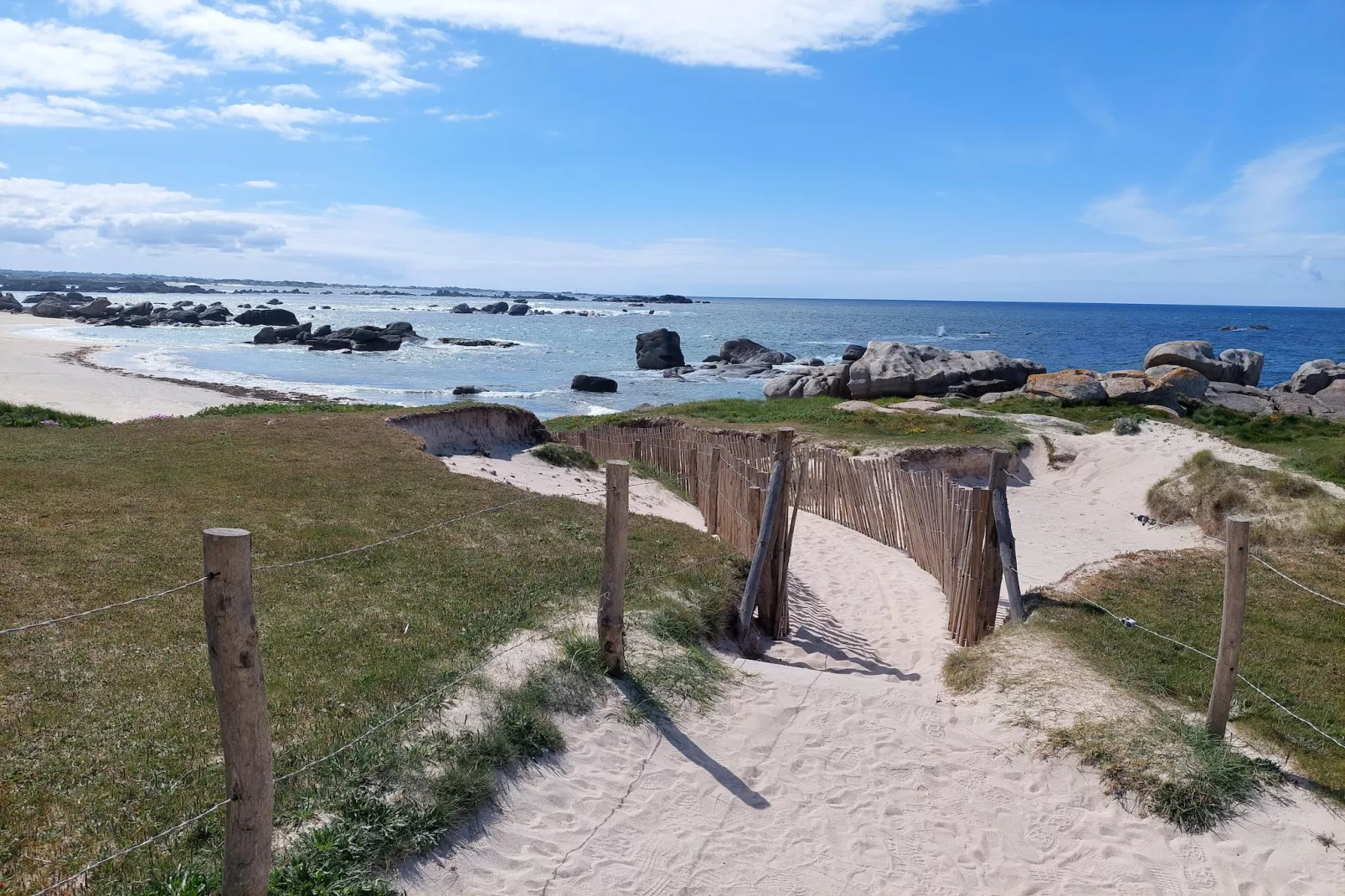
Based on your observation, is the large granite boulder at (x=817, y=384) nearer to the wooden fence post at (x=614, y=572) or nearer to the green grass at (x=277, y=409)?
the green grass at (x=277, y=409)

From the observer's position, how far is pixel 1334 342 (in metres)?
93.9

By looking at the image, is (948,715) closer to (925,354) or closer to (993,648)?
(993,648)

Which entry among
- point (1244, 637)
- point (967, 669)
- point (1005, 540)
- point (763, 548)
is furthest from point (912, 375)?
point (967, 669)

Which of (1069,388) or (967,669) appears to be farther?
(1069,388)

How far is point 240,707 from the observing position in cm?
361

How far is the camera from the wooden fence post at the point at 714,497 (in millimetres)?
13074

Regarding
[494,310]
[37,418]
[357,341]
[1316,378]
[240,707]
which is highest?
[494,310]

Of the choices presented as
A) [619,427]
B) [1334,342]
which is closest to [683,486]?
[619,427]

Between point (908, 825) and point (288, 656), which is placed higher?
point (288, 656)

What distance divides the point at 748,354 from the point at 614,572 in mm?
55940

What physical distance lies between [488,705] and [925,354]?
3490 centimetres

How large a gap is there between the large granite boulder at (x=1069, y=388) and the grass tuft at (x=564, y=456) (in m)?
15.8

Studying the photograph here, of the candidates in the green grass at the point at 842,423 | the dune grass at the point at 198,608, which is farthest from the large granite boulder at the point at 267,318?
the dune grass at the point at 198,608

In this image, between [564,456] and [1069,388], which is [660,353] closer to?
[1069,388]
